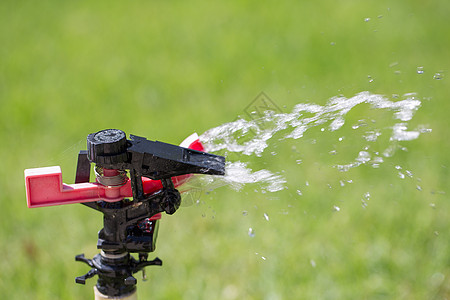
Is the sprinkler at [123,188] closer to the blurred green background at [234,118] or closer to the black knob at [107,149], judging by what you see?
the black knob at [107,149]

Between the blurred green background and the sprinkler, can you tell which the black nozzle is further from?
the blurred green background

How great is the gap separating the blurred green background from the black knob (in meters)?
0.18

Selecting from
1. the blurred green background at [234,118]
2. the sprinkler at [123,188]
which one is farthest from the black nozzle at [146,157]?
the blurred green background at [234,118]

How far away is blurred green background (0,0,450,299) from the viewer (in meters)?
2.21

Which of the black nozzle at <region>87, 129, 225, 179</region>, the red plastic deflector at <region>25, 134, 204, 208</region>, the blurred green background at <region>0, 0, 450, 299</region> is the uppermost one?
the black nozzle at <region>87, 129, 225, 179</region>

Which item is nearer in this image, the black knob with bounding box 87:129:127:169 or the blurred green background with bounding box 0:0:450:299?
the black knob with bounding box 87:129:127:169

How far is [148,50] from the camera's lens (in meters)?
4.48

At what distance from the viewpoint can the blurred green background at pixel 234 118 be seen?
2.21 metres

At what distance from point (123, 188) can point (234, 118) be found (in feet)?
5.27

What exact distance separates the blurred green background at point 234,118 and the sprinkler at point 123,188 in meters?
0.15

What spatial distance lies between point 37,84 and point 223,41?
1498 mm

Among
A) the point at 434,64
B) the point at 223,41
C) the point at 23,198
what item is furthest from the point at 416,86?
the point at 23,198

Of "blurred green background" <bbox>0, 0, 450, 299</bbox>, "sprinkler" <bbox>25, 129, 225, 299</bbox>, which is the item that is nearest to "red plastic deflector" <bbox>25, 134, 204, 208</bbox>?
"sprinkler" <bbox>25, 129, 225, 299</bbox>

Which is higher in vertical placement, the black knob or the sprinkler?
the black knob
